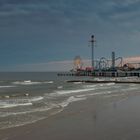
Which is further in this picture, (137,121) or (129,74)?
(129,74)

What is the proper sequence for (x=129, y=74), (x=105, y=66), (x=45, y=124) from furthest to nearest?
(x=105, y=66) < (x=129, y=74) < (x=45, y=124)

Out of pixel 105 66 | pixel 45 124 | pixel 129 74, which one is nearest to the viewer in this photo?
pixel 45 124

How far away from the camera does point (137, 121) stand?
13617mm

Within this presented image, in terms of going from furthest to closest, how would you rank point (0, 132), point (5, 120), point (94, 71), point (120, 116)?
point (94, 71), point (120, 116), point (5, 120), point (0, 132)

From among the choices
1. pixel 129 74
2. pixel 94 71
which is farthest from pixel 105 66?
pixel 129 74

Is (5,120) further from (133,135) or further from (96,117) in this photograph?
(133,135)

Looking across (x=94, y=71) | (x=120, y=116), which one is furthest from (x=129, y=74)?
(x=120, y=116)

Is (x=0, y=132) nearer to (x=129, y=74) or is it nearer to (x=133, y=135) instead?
(x=133, y=135)

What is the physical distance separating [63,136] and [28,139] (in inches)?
49.6

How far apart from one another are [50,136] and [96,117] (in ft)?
16.9

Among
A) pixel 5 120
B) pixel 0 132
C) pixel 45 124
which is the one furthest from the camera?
pixel 5 120

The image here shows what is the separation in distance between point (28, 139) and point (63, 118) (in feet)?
16.4

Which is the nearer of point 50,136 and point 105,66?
point 50,136

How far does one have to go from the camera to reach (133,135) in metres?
10.7
